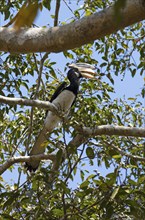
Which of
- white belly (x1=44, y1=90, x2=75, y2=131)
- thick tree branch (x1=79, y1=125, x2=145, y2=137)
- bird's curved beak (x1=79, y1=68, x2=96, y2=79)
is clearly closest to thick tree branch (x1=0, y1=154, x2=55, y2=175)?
thick tree branch (x1=79, y1=125, x2=145, y2=137)

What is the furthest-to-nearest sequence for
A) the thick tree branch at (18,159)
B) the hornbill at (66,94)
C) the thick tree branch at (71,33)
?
the hornbill at (66,94) → the thick tree branch at (18,159) → the thick tree branch at (71,33)

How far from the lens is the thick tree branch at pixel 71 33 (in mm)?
1624

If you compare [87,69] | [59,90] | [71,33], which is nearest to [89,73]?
[87,69]

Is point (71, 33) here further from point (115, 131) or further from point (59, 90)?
point (59, 90)

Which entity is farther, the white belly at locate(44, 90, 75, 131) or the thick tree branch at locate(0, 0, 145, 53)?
the white belly at locate(44, 90, 75, 131)

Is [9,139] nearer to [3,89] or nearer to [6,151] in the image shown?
[6,151]

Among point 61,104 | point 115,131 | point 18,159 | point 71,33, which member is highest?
point 61,104

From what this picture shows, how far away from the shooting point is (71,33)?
1.82m

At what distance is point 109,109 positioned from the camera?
4.66 m

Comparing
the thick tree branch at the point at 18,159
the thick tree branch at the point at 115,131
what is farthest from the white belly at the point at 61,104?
the thick tree branch at the point at 115,131

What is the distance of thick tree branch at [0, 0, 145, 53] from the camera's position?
162 centimetres

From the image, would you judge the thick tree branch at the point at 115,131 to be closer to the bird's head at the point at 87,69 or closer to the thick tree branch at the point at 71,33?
the thick tree branch at the point at 71,33

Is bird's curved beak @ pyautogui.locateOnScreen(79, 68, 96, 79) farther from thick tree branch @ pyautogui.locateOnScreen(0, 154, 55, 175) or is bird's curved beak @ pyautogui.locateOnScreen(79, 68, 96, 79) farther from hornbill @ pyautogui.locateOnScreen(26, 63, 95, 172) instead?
thick tree branch @ pyautogui.locateOnScreen(0, 154, 55, 175)

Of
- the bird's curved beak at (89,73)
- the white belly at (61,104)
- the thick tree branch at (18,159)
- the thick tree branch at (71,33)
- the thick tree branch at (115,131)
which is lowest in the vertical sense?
the thick tree branch at (71,33)
